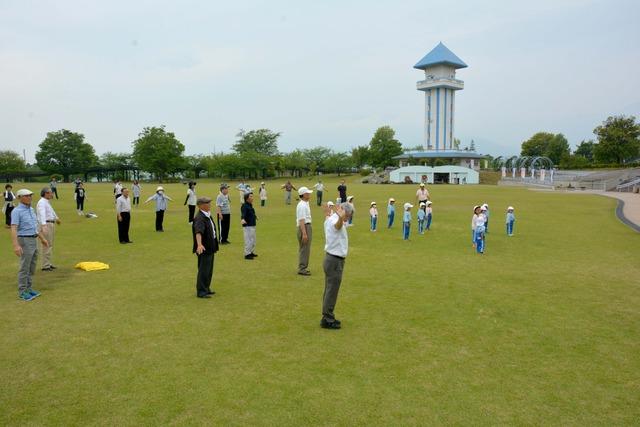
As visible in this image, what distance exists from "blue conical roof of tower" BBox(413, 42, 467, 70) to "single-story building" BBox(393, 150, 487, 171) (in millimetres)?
17842

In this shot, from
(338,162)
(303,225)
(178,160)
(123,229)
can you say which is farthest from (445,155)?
(303,225)

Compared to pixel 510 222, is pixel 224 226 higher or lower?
higher

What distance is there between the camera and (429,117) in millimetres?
91938

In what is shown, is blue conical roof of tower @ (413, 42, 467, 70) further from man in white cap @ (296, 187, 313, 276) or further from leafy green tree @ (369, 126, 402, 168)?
man in white cap @ (296, 187, 313, 276)

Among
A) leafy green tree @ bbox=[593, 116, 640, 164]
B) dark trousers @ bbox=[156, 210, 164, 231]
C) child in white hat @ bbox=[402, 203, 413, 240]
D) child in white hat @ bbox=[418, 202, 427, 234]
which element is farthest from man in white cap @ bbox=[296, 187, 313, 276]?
leafy green tree @ bbox=[593, 116, 640, 164]

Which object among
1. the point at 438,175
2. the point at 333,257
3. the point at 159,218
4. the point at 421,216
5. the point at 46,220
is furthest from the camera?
the point at 438,175

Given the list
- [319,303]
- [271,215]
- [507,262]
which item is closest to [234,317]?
[319,303]

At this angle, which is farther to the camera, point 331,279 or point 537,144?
point 537,144

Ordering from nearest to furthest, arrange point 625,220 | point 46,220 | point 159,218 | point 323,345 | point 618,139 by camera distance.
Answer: point 323,345 < point 46,220 < point 159,218 < point 625,220 < point 618,139

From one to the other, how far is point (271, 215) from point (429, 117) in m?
74.7

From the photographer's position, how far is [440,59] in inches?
3588

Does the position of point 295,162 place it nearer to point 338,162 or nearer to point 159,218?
Answer: point 338,162

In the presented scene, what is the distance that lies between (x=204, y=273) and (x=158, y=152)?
290ft

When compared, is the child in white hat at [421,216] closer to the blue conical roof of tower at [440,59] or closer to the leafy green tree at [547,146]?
the blue conical roof of tower at [440,59]
